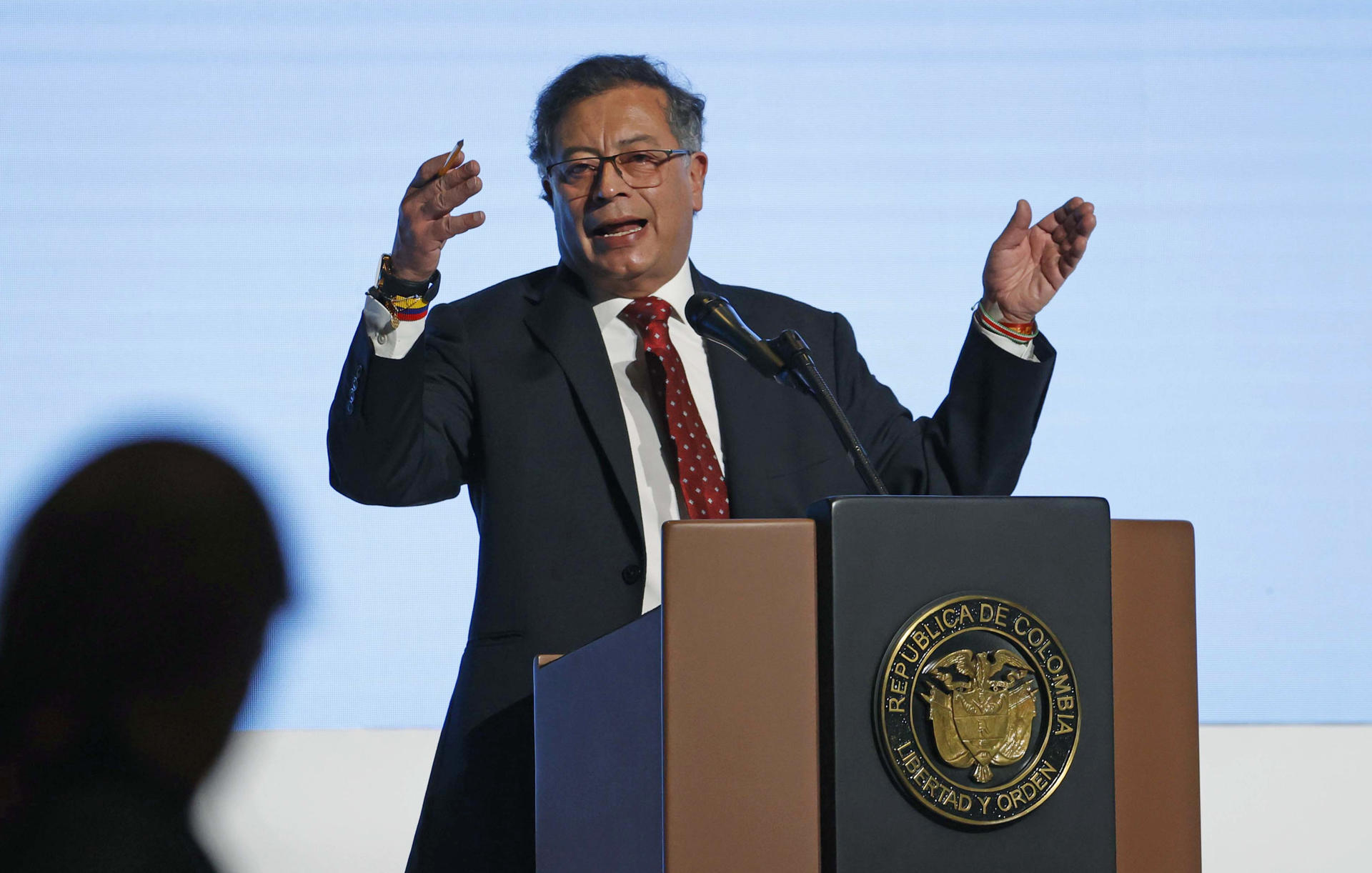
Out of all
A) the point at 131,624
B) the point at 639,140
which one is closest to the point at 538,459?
the point at 639,140

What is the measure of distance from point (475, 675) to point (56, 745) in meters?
0.63

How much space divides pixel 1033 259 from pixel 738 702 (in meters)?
0.79

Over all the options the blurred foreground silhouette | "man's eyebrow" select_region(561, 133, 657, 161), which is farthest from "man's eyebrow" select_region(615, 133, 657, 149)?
the blurred foreground silhouette

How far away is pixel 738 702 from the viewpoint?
2.27 ft

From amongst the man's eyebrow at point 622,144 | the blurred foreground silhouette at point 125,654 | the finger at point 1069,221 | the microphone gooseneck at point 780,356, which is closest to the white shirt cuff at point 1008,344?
the finger at point 1069,221

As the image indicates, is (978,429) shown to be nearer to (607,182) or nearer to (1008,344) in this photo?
(1008,344)

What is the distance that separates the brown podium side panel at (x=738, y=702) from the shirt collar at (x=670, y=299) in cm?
85

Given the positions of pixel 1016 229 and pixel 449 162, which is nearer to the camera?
pixel 449 162

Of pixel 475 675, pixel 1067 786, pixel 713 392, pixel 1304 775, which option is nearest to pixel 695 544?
pixel 1067 786

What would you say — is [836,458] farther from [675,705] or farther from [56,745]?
[56,745]

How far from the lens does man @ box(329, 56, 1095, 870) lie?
1.25m

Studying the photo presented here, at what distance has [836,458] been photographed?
1510 millimetres

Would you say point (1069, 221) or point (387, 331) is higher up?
point (1069, 221)

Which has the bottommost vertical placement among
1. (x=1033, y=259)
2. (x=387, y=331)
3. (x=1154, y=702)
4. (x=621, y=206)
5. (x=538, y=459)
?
(x=1154, y=702)
